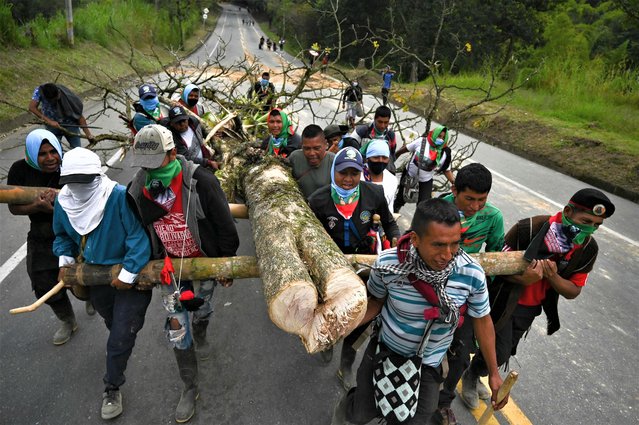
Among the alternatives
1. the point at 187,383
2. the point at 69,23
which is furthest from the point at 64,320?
the point at 69,23

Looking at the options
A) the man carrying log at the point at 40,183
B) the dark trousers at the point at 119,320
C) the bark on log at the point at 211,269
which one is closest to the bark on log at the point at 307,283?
the bark on log at the point at 211,269

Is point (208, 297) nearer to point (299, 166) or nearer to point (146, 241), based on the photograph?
point (146, 241)

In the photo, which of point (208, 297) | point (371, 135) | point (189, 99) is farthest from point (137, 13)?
point (208, 297)

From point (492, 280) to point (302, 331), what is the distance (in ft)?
5.07

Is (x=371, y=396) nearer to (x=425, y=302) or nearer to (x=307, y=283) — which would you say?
(x=425, y=302)

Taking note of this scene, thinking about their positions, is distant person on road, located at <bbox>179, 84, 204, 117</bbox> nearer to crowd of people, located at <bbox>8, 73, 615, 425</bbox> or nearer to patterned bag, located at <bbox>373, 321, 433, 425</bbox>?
crowd of people, located at <bbox>8, 73, 615, 425</bbox>

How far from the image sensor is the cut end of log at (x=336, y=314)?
185 centimetres

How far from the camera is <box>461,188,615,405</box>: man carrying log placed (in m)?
2.27

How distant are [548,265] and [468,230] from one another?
523mm

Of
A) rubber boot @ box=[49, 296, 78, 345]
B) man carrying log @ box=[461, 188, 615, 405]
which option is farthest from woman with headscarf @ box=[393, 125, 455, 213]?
rubber boot @ box=[49, 296, 78, 345]

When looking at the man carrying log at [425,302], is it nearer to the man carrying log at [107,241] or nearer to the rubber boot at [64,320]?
the man carrying log at [107,241]

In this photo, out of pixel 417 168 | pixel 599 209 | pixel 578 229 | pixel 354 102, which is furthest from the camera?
pixel 354 102

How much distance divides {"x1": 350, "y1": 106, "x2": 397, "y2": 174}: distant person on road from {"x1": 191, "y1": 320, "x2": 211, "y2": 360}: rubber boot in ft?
9.14

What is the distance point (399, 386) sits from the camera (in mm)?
Result: 2029
